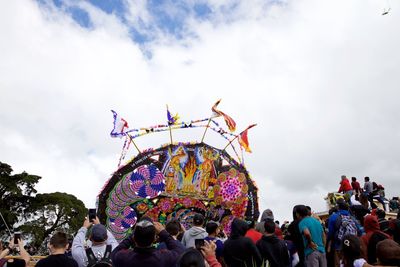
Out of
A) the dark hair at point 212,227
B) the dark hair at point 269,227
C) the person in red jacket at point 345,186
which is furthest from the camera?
the person in red jacket at point 345,186

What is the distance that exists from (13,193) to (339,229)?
30388 millimetres

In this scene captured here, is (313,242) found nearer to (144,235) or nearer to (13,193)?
(144,235)

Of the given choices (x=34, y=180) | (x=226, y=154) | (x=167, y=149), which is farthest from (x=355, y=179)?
(x=34, y=180)

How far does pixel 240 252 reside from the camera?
5184 mm

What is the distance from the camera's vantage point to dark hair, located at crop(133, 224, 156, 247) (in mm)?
4035

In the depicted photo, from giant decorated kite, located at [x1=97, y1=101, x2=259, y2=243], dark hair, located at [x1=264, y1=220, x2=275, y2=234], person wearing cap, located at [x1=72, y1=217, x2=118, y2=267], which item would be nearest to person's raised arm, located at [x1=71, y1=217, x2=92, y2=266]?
person wearing cap, located at [x1=72, y1=217, x2=118, y2=267]

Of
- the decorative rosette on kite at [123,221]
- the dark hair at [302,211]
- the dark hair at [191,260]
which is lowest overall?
the dark hair at [191,260]

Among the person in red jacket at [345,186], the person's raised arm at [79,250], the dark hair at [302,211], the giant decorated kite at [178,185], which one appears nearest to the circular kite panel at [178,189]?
the giant decorated kite at [178,185]

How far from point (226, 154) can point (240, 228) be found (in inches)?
540

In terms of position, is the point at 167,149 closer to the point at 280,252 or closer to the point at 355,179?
the point at 355,179

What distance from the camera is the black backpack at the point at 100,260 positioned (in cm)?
462

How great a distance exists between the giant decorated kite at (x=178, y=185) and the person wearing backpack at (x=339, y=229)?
9319 millimetres

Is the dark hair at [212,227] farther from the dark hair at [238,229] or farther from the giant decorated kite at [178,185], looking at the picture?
the giant decorated kite at [178,185]

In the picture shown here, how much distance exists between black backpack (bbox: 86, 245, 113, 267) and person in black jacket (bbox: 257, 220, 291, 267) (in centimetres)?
219
